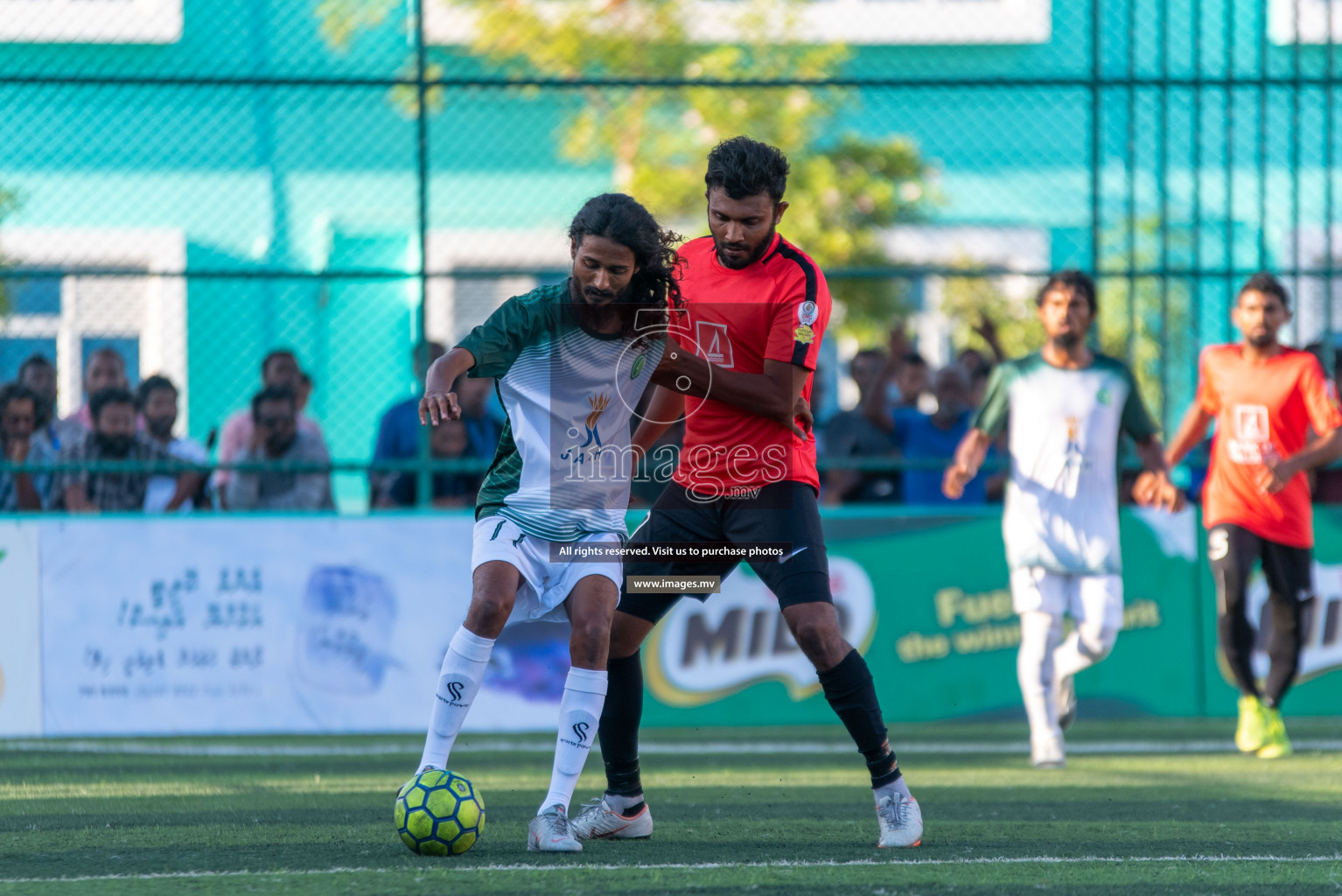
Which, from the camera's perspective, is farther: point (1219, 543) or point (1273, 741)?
point (1219, 543)

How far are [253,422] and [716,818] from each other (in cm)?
452

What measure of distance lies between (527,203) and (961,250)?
16.2 ft

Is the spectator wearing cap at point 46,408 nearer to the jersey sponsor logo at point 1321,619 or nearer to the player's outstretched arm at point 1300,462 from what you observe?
the player's outstretched arm at point 1300,462

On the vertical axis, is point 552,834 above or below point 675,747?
above

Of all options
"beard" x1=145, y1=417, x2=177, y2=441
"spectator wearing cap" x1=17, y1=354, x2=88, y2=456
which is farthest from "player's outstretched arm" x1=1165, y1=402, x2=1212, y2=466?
"spectator wearing cap" x1=17, y1=354, x2=88, y2=456

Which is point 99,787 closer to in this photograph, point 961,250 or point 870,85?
point 870,85

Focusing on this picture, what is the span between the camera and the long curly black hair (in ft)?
14.5

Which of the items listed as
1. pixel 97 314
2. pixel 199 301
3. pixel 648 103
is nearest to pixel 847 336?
pixel 648 103

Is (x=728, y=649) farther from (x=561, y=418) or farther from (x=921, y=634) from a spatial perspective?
(x=561, y=418)

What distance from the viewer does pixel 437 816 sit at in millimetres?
4285

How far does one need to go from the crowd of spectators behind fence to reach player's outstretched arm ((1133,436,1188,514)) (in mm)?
1821

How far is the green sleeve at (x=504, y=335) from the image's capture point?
4.40 meters

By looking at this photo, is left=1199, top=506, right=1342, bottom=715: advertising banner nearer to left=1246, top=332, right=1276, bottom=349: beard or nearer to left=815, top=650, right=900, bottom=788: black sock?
left=1246, top=332, right=1276, bottom=349: beard

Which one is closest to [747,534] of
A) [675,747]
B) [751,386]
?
[751,386]
